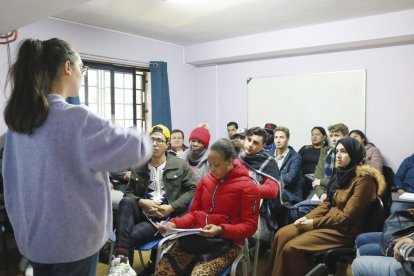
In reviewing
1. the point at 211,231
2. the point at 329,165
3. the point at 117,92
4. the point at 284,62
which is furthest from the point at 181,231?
the point at 284,62

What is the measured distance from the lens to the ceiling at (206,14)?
3543 millimetres

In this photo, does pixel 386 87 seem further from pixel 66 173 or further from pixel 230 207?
pixel 66 173

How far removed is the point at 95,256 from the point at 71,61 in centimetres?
58

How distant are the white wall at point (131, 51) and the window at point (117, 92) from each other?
27cm

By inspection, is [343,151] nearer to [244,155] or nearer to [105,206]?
[244,155]

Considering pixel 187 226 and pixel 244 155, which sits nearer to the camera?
pixel 187 226

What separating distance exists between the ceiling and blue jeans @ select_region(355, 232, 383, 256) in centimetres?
248

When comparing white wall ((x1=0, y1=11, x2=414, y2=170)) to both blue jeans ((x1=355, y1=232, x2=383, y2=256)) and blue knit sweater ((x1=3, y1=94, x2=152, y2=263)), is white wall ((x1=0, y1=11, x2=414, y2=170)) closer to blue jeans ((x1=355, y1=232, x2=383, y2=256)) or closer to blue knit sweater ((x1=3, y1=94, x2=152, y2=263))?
blue jeans ((x1=355, y1=232, x2=383, y2=256))

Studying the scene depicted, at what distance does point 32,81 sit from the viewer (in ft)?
3.05

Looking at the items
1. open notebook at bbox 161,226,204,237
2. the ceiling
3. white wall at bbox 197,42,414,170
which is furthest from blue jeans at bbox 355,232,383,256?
white wall at bbox 197,42,414,170

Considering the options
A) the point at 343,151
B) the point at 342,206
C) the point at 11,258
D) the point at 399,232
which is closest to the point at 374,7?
the point at 343,151

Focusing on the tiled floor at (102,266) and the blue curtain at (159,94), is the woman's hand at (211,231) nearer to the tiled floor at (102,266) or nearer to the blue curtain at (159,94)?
the tiled floor at (102,266)

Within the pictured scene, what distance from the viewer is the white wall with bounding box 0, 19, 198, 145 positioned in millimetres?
3906

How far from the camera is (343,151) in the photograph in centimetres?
241
